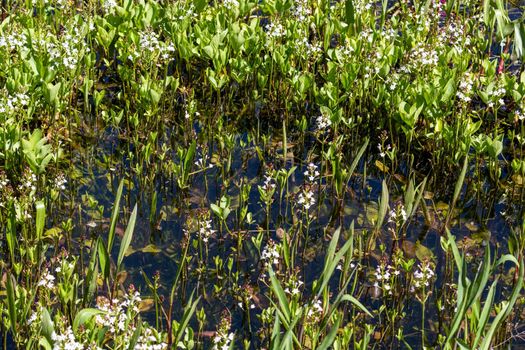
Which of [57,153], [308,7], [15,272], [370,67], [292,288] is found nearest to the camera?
[292,288]

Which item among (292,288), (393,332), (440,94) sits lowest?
(393,332)

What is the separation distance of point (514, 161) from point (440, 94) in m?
0.63

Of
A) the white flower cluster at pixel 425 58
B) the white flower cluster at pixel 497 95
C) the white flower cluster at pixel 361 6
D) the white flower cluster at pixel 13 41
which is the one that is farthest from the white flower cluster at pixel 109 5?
the white flower cluster at pixel 497 95

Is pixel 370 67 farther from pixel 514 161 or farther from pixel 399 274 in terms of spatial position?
pixel 399 274

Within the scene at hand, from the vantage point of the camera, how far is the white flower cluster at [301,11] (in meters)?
6.16

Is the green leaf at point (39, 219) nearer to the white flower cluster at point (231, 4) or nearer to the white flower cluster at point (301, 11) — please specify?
the white flower cluster at point (231, 4)

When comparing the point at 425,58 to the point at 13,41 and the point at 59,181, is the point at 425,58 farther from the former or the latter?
the point at 13,41

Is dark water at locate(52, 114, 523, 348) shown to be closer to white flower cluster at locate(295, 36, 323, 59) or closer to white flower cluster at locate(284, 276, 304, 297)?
white flower cluster at locate(284, 276, 304, 297)

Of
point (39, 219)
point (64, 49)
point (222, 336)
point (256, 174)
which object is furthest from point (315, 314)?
point (64, 49)

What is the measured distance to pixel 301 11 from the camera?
6172mm

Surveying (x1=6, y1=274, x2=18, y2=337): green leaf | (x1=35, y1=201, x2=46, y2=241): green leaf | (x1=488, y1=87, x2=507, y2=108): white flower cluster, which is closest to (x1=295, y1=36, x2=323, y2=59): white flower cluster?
(x1=488, y1=87, x2=507, y2=108): white flower cluster

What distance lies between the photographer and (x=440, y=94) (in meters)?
5.10

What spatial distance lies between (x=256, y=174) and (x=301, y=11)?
173 centimetres

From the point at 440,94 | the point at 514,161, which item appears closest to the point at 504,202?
the point at 514,161
